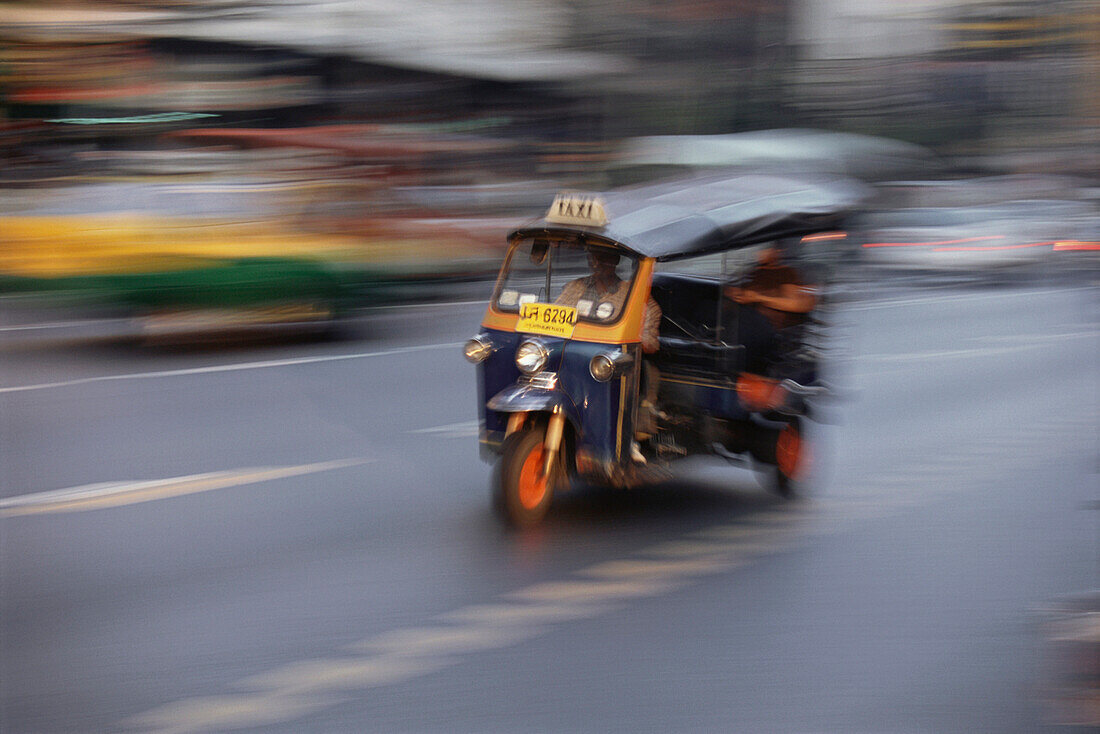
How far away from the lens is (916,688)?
4.68 meters

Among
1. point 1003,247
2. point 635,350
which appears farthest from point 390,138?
point 635,350

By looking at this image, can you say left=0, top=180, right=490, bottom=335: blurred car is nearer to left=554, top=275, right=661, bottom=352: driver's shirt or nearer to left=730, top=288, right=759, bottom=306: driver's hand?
left=554, top=275, right=661, bottom=352: driver's shirt

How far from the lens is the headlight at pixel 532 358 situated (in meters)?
6.75

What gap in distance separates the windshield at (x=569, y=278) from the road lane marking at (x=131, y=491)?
66.2 inches

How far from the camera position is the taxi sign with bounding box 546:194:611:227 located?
6809 millimetres

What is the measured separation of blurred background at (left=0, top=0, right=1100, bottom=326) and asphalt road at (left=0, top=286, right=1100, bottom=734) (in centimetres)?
203


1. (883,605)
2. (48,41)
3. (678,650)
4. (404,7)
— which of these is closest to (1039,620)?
(883,605)

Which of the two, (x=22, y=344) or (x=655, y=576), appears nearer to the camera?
(x=655, y=576)

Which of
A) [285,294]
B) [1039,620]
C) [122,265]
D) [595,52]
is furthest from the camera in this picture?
[595,52]

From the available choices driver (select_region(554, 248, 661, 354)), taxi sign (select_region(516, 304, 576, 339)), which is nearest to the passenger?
driver (select_region(554, 248, 661, 354))

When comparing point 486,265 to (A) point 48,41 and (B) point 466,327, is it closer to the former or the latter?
(B) point 466,327

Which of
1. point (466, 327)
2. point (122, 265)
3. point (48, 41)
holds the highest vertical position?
point (48, 41)

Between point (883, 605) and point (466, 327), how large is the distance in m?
9.46

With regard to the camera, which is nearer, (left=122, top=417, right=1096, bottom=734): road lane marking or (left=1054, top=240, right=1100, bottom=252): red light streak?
(left=122, top=417, right=1096, bottom=734): road lane marking
